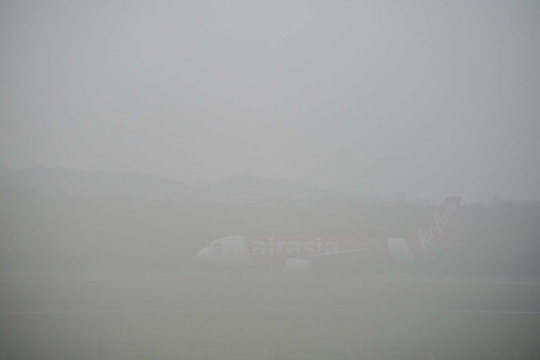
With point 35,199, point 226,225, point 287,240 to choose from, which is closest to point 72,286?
point 287,240

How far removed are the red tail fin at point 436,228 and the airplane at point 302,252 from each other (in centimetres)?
85

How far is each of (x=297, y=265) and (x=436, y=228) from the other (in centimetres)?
1153

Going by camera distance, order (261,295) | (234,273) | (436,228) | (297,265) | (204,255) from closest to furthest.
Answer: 1. (261,295)
2. (297,265)
3. (234,273)
4. (204,255)
5. (436,228)

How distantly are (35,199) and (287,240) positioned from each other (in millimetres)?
24363

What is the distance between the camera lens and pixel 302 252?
31.4m

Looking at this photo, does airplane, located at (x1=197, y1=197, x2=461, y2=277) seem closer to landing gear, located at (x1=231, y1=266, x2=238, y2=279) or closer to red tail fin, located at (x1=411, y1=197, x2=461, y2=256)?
landing gear, located at (x1=231, y1=266, x2=238, y2=279)

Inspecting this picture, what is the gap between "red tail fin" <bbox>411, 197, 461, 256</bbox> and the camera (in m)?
33.5

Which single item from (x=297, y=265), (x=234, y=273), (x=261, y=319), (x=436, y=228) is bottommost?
(x=261, y=319)

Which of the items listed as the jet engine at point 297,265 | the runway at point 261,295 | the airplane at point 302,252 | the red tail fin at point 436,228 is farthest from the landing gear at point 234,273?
the red tail fin at point 436,228

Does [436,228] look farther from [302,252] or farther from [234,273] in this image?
[234,273]

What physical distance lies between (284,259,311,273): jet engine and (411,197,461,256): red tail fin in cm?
849

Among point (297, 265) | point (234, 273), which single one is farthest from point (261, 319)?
point (234, 273)

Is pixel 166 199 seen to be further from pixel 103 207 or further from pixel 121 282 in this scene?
pixel 121 282

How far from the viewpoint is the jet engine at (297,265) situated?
29953mm
